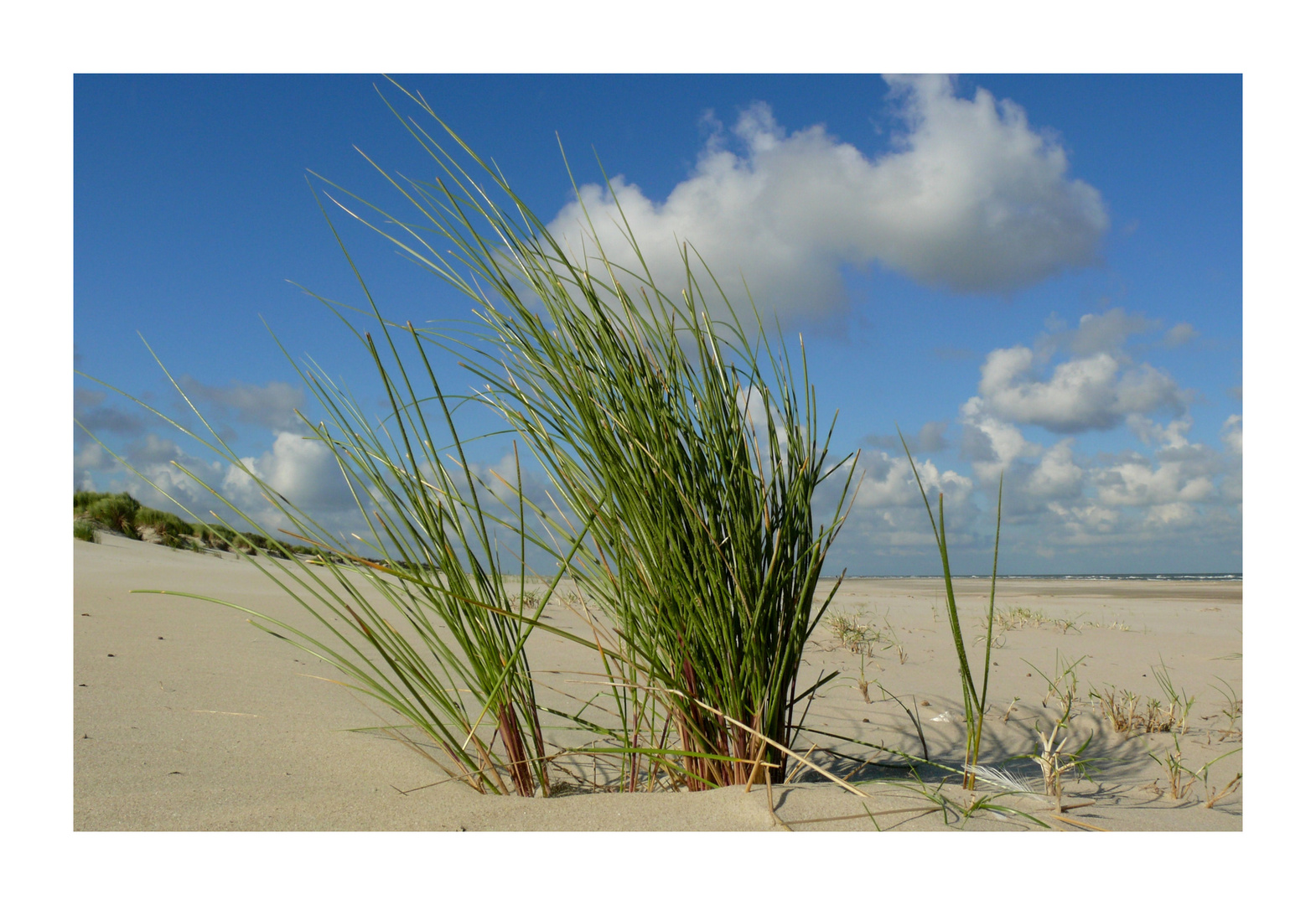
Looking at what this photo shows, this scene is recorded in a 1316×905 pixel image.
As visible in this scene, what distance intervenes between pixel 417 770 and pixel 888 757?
1.47m

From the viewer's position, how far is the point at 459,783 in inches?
65.9

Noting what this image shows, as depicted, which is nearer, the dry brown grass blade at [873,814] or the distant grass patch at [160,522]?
the dry brown grass blade at [873,814]

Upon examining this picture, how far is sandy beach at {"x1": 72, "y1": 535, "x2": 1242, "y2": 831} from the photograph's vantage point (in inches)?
56.4

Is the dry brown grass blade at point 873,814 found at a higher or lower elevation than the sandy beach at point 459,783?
higher

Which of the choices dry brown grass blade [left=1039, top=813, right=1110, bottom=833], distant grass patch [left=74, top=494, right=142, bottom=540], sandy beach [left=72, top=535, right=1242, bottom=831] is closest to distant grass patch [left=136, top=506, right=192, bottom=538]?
distant grass patch [left=74, top=494, right=142, bottom=540]

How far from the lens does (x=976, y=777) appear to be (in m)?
1.70

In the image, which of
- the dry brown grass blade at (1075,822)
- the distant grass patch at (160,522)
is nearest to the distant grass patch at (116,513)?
the distant grass patch at (160,522)

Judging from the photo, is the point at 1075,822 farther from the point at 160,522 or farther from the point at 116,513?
the point at 116,513

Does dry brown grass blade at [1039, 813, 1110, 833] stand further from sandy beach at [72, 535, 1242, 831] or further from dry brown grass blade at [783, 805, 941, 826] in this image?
dry brown grass blade at [783, 805, 941, 826]

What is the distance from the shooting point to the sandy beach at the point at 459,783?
1.43 metres

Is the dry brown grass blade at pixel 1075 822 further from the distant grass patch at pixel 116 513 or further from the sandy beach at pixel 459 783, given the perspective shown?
the distant grass patch at pixel 116 513
